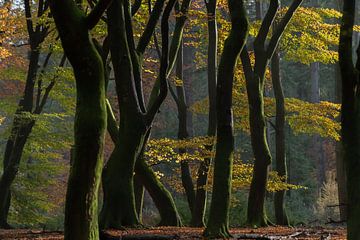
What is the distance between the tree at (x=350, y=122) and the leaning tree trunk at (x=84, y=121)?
3.25m

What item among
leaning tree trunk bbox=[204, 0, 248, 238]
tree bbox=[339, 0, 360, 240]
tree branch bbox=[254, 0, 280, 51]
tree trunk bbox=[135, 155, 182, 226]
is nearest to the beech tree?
leaning tree trunk bbox=[204, 0, 248, 238]

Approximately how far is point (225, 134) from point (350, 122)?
10.3ft

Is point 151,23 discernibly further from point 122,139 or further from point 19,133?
point 19,133

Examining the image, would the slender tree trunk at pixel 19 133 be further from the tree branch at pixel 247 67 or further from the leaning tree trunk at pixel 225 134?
the leaning tree trunk at pixel 225 134

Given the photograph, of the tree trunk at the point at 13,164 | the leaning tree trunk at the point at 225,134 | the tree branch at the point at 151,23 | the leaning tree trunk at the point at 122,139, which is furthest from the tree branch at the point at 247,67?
the tree trunk at the point at 13,164

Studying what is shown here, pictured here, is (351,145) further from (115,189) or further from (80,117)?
(115,189)

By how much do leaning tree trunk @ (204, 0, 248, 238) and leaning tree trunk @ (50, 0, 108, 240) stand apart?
3.13 m

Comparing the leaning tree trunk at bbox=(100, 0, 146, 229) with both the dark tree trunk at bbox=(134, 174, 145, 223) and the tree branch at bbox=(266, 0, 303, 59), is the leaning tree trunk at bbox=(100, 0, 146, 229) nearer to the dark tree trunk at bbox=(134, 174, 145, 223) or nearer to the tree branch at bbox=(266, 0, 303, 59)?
the dark tree trunk at bbox=(134, 174, 145, 223)

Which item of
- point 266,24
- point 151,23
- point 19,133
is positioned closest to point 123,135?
point 151,23

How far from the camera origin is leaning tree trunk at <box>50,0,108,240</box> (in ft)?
21.2

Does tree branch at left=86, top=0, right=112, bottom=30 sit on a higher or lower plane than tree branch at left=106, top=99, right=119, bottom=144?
higher

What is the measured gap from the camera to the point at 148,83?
98.0ft

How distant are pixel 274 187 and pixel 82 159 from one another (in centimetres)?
1021

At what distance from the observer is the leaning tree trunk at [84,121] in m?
6.46
